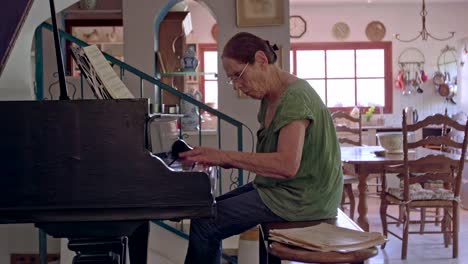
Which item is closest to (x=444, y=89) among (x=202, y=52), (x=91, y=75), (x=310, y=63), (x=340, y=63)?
(x=340, y=63)

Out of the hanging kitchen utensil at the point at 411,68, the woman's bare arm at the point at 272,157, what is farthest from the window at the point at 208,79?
the woman's bare arm at the point at 272,157

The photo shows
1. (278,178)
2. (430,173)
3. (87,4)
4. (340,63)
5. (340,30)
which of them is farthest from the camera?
(340,63)

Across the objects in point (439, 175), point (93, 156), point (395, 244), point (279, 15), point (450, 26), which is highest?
point (450, 26)

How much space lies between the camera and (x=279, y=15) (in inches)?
179

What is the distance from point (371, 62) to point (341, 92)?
0.71 meters

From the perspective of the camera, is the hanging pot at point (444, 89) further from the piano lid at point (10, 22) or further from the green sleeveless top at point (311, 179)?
the piano lid at point (10, 22)

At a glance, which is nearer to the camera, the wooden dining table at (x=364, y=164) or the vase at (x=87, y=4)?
the wooden dining table at (x=364, y=164)

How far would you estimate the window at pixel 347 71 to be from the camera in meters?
8.85

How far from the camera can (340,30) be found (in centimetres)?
877

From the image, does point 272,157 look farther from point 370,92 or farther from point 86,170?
point 370,92

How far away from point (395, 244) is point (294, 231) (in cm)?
307

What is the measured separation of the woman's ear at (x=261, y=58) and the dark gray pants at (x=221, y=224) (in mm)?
527

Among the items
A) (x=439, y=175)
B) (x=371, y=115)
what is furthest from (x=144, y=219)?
(x=371, y=115)

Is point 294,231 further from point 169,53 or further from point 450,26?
point 450,26
